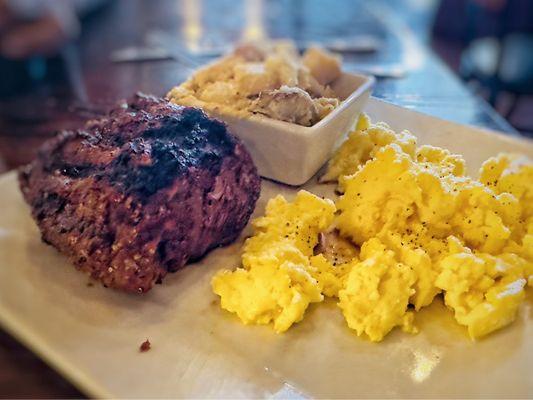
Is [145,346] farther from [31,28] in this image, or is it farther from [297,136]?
[31,28]

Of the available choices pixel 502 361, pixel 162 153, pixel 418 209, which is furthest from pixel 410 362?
pixel 162 153

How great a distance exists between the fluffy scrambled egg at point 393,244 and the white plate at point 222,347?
23 millimetres

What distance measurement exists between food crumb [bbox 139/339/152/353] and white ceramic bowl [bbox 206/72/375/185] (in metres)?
0.30

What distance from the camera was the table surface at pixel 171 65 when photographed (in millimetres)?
827

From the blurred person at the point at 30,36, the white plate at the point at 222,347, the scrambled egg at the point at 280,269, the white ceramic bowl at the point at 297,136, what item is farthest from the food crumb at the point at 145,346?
the blurred person at the point at 30,36

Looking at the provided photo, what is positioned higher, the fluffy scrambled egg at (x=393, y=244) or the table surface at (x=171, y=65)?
the fluffy scrambled egg at (x=393, y=244)

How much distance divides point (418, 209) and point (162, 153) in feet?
1.19

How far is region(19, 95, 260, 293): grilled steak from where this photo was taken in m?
0.69

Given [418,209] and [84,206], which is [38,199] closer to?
[84,206]

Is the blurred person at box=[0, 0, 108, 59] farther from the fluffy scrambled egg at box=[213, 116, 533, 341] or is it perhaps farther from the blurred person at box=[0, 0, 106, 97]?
the fluffy scrambled egg at box=[213, 116, 533, 341]

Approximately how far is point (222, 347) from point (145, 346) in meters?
0.10

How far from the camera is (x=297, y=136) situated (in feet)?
2.42

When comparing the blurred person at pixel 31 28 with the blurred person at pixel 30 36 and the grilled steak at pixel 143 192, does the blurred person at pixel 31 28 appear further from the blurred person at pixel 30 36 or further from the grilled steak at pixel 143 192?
the grilled steak at pixel 143 192

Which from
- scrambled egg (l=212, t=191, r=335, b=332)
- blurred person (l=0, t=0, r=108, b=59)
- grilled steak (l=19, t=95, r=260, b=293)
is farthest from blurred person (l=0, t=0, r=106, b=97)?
scrambled egg (l=212, t=191, r=335, b=332)
